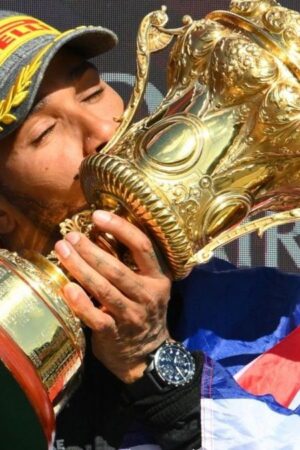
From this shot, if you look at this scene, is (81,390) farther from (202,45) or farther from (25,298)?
(202,45)

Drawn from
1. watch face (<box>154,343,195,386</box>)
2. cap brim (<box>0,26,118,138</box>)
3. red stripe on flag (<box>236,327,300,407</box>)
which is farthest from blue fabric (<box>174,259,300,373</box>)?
cap brim (<box>0,26,118,138</box>)

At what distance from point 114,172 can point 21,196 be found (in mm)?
211

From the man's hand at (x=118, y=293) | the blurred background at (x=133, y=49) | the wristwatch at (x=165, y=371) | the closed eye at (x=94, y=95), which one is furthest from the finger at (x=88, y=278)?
the blurred background at (x=133, y=49)

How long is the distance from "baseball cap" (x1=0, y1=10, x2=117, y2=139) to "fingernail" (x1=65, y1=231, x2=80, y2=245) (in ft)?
0.59

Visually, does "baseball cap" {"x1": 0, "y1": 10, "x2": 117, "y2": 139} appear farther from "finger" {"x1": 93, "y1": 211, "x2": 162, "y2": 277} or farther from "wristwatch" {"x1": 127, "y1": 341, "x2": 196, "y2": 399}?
"wristwatch" {"x1": 127, "y1": 341, "x2": 196, "y2": 399}

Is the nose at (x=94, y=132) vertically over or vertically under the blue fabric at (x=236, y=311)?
over

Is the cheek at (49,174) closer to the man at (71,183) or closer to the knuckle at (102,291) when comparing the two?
the man at (71,183)

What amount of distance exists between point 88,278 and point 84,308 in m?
0.04

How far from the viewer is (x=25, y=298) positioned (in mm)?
1555

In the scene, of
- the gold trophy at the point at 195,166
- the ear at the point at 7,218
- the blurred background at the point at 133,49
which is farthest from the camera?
the blurred background at the point at 133,49

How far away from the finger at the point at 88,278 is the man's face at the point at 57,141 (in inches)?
5.2

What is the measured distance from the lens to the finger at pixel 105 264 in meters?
1.59

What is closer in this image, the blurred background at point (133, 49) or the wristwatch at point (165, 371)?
the wristwatch at point (165, 371)

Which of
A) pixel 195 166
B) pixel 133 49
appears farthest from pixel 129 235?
pixel 133 49
